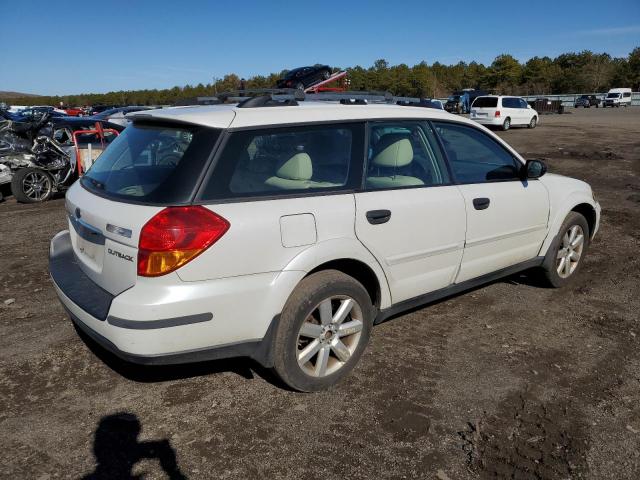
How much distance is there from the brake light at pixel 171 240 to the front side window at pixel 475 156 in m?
1.99

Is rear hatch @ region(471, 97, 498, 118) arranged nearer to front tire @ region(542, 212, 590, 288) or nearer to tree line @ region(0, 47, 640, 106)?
front tire @ region(542, 212, 590, 288)

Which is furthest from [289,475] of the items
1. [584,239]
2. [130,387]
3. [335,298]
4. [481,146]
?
[584,239]

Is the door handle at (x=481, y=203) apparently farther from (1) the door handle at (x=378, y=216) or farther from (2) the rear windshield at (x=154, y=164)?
(2) the rear windshield at (x=154, y=164)

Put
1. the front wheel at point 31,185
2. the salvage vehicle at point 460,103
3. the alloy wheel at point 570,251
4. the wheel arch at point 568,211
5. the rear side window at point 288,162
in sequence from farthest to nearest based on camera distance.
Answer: the salvage vehicle at point 460,103 → the front wheel at point 31,185 → the alloy wheel at point 570,251 → the wheel arch at point 568,211 → the rear side window at point 288,162

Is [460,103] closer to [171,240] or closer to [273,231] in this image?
[273,231]

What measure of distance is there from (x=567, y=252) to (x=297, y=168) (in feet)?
10.1

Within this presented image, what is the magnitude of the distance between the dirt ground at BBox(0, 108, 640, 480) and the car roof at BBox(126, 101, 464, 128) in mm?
1592

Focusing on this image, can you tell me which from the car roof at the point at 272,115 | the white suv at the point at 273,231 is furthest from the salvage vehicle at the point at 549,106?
the car roof at the point at 272,115

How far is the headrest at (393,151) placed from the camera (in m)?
3.37

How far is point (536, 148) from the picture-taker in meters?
16.9

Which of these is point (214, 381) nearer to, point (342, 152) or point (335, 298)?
point (335, 298)

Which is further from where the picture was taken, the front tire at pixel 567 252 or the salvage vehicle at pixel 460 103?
the salvage vehicle at pixel 460 103

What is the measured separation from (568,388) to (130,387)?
8.82 feet

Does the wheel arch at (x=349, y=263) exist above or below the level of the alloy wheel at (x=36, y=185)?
above
